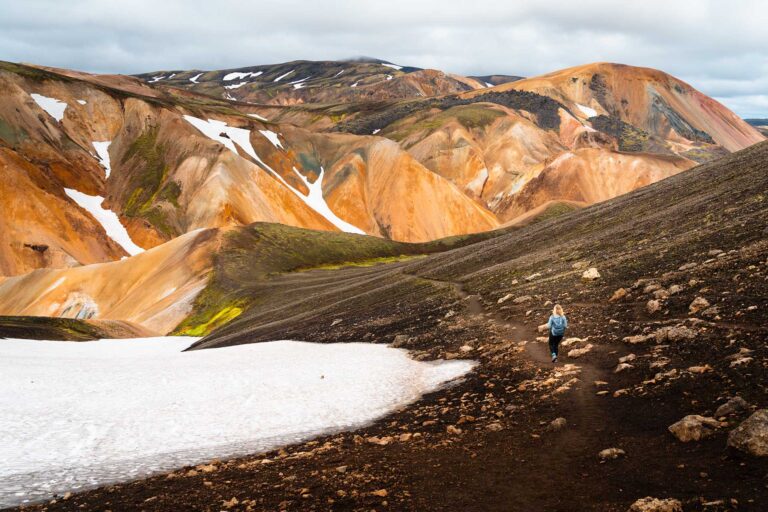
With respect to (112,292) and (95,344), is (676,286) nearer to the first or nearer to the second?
(95,344)

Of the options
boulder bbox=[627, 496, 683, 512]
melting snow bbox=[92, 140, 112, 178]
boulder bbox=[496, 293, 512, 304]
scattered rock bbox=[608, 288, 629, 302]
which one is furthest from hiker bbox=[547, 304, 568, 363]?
melting snow bbox=[92, 140, 112, 178]

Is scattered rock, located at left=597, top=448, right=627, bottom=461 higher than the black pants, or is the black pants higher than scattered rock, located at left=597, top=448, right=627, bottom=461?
the black pants

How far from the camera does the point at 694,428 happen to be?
12.2 meters

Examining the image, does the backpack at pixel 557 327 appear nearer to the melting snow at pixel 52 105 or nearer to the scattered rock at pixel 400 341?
the scattered rock at pixel 400 341

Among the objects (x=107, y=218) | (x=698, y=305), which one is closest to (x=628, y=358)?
(x=698, y=305)

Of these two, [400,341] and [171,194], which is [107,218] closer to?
[171,194]

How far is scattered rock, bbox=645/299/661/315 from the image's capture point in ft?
71.5

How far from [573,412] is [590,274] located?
1588cm

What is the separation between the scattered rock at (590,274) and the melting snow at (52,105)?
165019 millimetres

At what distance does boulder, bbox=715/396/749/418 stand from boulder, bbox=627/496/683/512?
3.69 m

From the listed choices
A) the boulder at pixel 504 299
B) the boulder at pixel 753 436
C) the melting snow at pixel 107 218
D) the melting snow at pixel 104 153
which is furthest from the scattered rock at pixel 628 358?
the melting snow at pixel 104 153

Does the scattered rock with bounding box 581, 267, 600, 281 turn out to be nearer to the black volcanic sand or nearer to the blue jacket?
the black volcanic sand

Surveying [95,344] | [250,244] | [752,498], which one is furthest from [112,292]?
[752,498]

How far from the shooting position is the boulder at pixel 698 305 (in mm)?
19844
